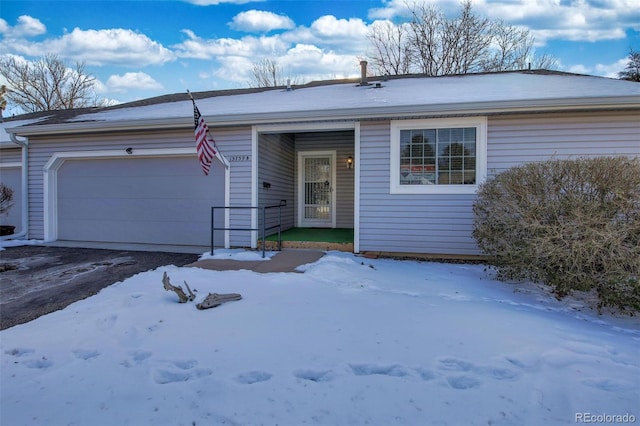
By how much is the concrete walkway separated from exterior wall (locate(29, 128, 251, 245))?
139 centimetres

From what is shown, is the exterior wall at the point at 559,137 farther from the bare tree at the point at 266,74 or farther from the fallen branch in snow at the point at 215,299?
the bare tree at the point at 266,74

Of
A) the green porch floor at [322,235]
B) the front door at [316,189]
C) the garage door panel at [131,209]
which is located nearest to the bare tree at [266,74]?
the front door at [316,189]

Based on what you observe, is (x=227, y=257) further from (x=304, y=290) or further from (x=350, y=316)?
(x=350, y=316)

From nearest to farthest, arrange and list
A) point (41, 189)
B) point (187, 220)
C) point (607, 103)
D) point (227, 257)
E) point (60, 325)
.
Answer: point (60, 325) → point (607, 103) → point (227, 257) → point (187, 220) → point (41, 189)

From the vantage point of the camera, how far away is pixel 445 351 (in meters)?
2.52

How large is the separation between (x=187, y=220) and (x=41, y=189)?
3.63 meters

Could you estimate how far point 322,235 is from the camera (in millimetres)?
7766

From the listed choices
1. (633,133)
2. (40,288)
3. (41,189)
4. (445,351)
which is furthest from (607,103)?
(41,189)

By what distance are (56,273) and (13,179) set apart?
5022 mm

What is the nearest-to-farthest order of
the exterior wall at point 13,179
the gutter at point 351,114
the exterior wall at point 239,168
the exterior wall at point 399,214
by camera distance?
the gutter at point 351,114
the exterior wall at point 399,214
the exterior wall at point 239,168
the exterior wall at point 13,179

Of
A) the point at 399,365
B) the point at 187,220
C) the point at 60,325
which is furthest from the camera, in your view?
the point at 187,220

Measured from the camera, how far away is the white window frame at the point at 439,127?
593 centimetres

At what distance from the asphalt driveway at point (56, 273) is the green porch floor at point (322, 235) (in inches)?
73.5

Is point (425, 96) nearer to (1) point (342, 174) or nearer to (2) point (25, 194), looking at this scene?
(1) point (342, 174)
